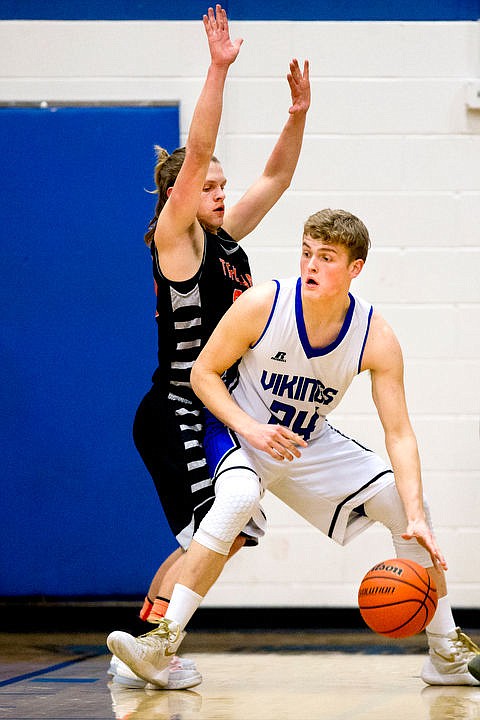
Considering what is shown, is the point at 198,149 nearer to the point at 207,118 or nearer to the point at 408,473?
the point at 207,118

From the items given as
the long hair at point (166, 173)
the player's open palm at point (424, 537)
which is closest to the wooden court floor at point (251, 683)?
the player's open palm at point (424, 537)

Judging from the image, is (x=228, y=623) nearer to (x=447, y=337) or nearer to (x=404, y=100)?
(x=447, y=337)

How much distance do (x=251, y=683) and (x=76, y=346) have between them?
7.22ft

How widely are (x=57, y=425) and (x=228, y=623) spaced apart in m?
1.32

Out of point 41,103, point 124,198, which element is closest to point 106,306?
point 124,198

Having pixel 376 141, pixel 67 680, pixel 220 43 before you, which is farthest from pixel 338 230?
pixel 376 141

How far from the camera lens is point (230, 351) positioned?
335 cm

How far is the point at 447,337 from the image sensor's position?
518cm

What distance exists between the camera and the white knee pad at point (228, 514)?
10.5ft

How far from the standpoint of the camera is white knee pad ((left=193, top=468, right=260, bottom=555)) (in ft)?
10.5

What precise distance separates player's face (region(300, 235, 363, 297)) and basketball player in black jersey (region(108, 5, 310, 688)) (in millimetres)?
441

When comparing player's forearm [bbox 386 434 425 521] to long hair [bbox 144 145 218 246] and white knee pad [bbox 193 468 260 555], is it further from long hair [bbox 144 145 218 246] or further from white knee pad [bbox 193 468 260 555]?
long hair [bbox 144 145 218 246]

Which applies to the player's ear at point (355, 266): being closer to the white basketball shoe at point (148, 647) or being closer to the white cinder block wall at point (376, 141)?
the white basketball shoe at point (148, 647)

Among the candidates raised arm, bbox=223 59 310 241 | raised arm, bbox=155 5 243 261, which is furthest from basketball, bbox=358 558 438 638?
raised arm, bbox=223 59 310 241
